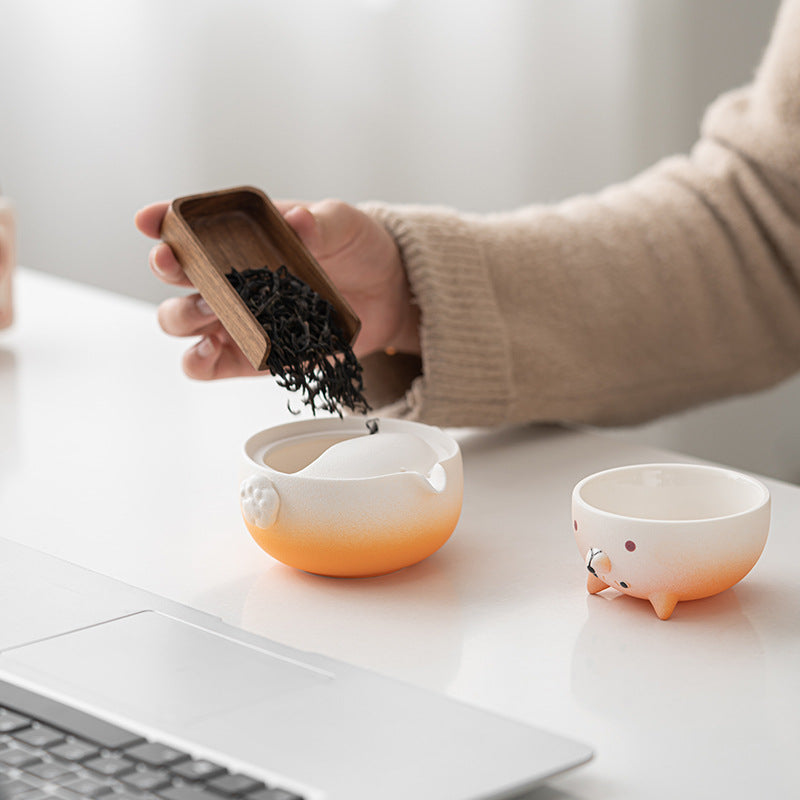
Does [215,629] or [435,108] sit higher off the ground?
[435,108]

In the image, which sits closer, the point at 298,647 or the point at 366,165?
the point at 298,647

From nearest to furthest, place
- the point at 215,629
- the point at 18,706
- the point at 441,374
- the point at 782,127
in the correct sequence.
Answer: the point at 18,706 < the point at 215,629 < the point at 441,374 < the point at 782,127

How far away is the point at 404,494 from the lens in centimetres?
65

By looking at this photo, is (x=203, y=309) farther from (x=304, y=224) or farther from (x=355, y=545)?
(x=355, y=545)

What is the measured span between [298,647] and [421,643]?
0.07m

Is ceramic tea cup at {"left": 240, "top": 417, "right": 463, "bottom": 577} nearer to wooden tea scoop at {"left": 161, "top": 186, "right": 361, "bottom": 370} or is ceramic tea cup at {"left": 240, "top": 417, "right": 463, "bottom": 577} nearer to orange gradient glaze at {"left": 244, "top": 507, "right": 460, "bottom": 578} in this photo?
orange gradient glaze at {"left": 244, "top": 507, "right": 460, "bottom": 578}

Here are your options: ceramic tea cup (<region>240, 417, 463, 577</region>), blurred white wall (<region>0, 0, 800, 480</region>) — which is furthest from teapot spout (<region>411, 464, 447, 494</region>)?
blurred white wall (<region>0, 0, 800, 480</region>)

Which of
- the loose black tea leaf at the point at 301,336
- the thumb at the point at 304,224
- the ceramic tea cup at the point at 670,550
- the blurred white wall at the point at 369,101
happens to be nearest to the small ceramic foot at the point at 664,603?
the ceramic tea cup at the point at 670,550

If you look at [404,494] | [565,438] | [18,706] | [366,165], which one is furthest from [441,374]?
[366,165]

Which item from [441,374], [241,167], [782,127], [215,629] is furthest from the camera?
[241,167]

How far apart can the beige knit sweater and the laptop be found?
0.41m

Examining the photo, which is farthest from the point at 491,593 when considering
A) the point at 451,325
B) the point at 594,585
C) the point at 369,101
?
the point at 369,101

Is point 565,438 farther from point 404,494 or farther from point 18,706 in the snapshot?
point 18,706

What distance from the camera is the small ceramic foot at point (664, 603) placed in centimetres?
61
